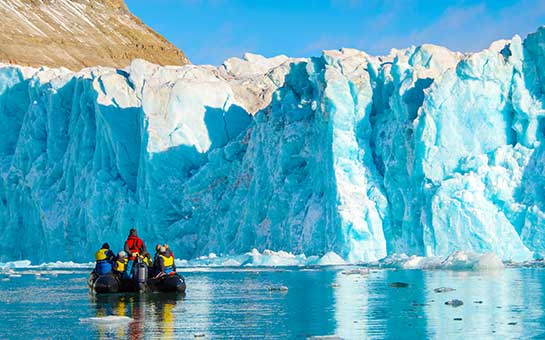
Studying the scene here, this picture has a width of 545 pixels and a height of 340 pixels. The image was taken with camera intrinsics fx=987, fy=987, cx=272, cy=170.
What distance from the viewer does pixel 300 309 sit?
14211mm

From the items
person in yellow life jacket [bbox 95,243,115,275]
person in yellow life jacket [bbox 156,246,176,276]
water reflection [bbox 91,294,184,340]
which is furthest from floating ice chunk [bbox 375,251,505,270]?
person in yellow life jacket [bbox 95,243,115,275]

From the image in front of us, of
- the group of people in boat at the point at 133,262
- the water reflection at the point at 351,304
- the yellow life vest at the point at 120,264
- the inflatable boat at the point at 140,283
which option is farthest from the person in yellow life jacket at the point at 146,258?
the water reflection at the point at 351,304

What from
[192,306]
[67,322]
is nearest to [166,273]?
[192,306]

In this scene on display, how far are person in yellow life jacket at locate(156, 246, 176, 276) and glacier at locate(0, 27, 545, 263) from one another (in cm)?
984

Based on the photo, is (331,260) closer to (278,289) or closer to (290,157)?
(290,157)

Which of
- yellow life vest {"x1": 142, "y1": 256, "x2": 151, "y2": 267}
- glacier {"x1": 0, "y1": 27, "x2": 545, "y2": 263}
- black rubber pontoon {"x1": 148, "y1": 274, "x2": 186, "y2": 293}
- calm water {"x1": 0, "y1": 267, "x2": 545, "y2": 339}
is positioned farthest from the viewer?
glacier {"x1": 0, "y1": 27, "x2": 545, "y2": 263}

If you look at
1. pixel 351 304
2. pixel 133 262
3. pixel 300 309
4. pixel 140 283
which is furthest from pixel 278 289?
pixel 300 309

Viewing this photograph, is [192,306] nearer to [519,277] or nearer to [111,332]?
[111,332]

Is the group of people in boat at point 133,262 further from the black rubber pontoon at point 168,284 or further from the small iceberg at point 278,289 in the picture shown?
the small iceberg at point 278,289

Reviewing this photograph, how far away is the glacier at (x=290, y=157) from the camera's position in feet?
86.4

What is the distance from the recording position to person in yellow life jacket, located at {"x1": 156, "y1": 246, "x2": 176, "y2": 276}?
17.7m

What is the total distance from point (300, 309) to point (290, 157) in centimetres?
1619

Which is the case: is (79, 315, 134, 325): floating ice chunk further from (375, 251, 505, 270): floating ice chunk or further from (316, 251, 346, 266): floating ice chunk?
(316, 251, 346, 266): floating ice chunk

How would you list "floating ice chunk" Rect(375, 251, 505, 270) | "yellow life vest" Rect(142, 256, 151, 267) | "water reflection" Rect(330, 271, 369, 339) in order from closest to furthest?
"water reflection" Rect(330, 271, 369, 339), "yellow life vest" Rect(142, 256, 151, 267), "floating ice chunk" Rect(375, 251, 505, 270)
